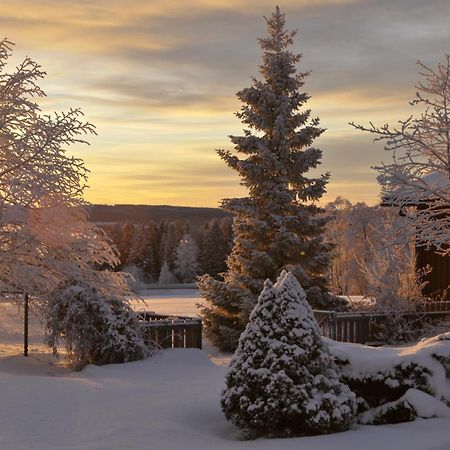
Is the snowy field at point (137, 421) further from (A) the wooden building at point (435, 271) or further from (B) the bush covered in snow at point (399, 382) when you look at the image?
(A) the wooden building at point (435, 271)

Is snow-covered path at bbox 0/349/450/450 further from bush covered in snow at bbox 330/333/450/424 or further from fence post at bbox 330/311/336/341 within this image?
fence post at bbox 330/311/336/341

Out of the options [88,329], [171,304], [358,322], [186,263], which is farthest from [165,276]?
[88,329]

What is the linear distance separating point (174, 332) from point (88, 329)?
3.21 meters

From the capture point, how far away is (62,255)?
58.3 ft

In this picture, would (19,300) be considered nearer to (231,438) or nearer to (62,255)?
(62,255)

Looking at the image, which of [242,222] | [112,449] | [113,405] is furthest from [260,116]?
[112,449]

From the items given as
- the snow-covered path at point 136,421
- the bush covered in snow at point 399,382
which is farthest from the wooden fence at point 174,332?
the bush covered in snow at point 399,382

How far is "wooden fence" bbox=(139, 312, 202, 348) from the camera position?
17125 millimetres

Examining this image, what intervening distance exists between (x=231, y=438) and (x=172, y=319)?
958 cm

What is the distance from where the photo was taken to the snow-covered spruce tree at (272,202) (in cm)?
2178

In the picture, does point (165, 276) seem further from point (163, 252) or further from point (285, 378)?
point (285, 378)

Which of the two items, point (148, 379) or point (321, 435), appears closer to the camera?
point (321, 435)

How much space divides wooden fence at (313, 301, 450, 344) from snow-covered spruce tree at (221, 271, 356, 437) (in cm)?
1073

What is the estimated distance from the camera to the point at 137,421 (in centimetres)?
959
